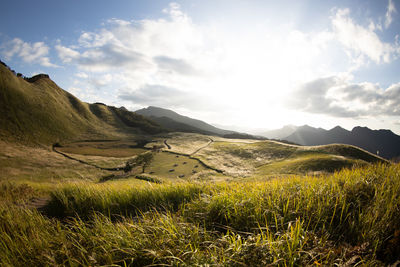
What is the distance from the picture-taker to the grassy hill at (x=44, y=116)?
216 ft

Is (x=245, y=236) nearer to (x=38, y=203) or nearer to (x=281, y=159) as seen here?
(x=38, y=203)

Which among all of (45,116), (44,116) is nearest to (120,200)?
(44,116)

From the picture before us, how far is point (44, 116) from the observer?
267 feet

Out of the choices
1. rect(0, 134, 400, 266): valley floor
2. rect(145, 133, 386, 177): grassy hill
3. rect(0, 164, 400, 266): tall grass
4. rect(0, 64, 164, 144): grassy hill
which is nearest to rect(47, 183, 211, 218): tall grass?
rect(0, 134, 400, 266): valley floor

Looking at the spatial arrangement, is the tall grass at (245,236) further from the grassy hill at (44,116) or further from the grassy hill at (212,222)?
the grassy hill at (44,116)

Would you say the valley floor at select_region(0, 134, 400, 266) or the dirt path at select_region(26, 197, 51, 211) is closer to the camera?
the valley floor at select_region(0, 134, 400, 266)

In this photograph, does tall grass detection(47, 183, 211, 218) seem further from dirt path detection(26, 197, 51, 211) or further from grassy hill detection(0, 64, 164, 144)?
grassy hill detection(0, 64, 164, 144)

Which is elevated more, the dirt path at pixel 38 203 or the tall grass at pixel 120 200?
the tall grass at pixel 120 200

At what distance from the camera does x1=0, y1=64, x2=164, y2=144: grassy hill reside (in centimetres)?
6584

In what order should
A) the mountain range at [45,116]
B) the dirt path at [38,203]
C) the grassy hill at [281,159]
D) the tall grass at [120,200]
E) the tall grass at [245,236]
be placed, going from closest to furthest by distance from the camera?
the tall grass at [245,236] < the tall grass at [120,200] < the dirt path at [38,203] < the grassy hill at [281,159] < the mountain range at [45,116]

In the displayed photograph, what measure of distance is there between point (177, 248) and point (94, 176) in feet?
143

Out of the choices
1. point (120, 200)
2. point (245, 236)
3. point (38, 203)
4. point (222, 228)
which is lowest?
point (38, 203)

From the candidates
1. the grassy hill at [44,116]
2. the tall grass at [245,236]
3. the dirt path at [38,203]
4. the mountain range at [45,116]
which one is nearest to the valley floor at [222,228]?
the tall grass at [245,236]

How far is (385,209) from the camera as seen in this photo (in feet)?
13.7
